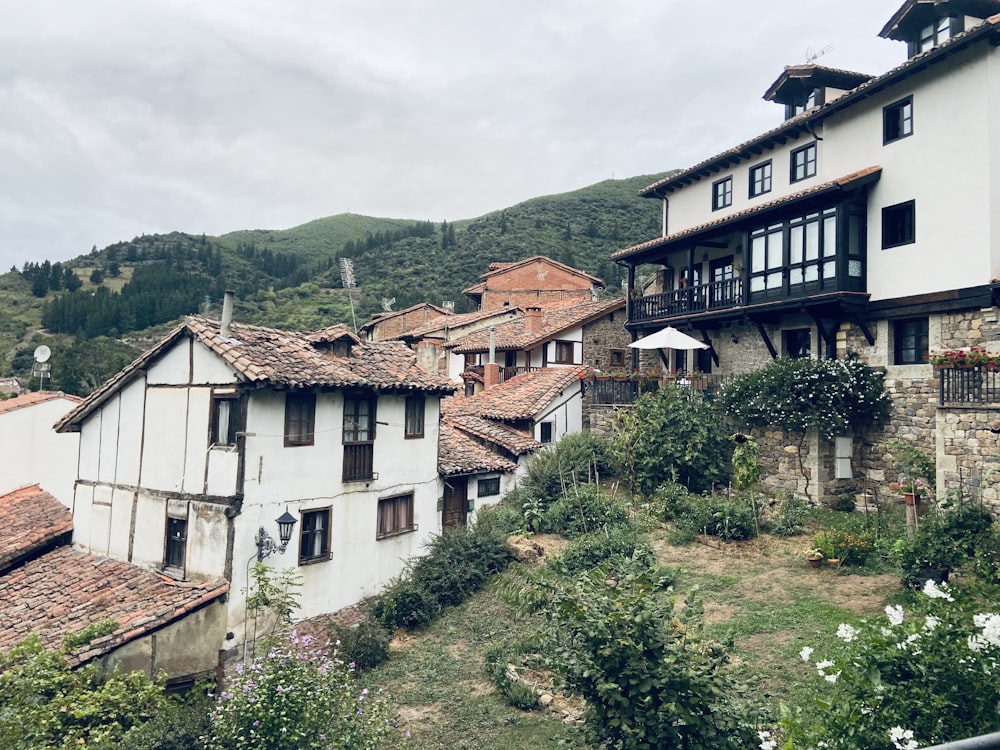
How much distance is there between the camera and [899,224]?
18.0m

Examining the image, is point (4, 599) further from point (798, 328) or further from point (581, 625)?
point (798, 328)

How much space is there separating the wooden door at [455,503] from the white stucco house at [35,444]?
1296 cm

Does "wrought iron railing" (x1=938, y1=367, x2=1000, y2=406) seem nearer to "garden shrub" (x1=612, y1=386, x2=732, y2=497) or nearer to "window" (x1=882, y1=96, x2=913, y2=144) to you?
"garden shrub" (x1=612, y1=386, x2=732, y2=497)

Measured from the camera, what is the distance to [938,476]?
574 inches

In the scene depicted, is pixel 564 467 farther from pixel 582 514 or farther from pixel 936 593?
pixel 936 593

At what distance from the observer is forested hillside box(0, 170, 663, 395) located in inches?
2210

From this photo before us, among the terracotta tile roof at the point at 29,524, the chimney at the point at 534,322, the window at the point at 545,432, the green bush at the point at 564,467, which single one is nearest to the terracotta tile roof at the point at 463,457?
the green bush at the point at 564,467

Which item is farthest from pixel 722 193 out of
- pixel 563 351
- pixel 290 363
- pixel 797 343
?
pixel 290 363

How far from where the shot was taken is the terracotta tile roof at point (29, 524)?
16938 millimetres

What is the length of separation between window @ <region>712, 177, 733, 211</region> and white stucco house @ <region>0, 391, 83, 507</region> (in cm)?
2444

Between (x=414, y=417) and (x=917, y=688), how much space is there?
1494 cm

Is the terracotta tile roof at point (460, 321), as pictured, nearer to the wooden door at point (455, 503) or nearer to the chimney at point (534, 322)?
the chimney at point (534, 322)

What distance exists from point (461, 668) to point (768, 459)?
1170 cm

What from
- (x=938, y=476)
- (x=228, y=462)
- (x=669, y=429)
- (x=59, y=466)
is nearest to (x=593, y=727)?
(x=228, y=462)
